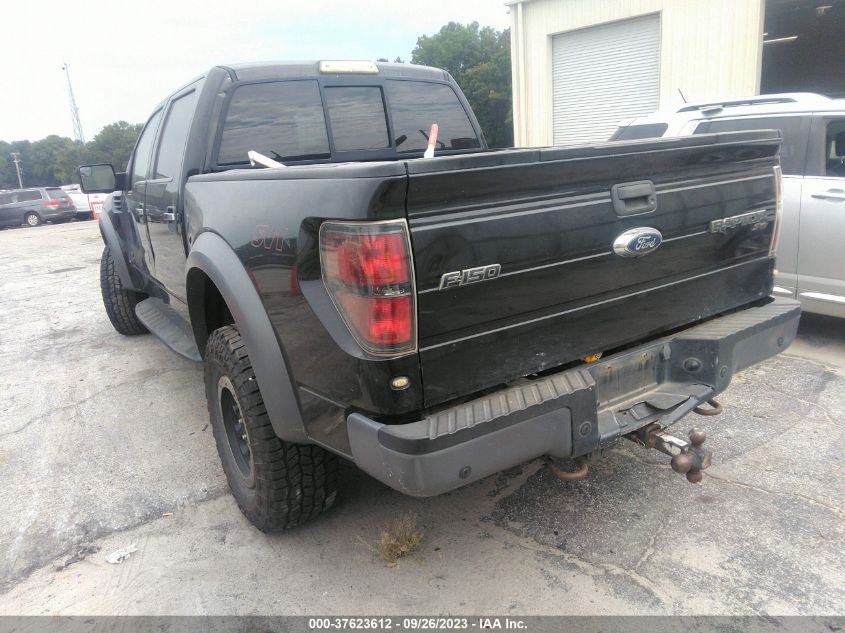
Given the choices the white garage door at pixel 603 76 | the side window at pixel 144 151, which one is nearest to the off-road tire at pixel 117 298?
the side window at pixel 144 151

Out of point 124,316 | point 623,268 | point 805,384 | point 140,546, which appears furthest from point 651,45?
point 140,546

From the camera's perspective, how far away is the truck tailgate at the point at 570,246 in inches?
76.5

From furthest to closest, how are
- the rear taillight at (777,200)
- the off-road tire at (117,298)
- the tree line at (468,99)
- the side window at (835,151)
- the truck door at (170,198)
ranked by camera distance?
1. the tree line at (468,99)
2. the off-road tire at (117,298)
3. the side window at (835,151)
4. the truck door at (170,198)
5. the rear taillight at (777,200)

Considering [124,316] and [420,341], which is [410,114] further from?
[124,316]

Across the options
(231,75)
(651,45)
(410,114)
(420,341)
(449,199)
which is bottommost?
(420,341)

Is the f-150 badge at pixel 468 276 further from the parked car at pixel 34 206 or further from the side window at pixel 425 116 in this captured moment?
the parked car at pixel 34 206

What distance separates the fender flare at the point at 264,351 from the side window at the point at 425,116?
181 cm

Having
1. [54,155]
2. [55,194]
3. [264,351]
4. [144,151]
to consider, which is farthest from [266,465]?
[54,155]

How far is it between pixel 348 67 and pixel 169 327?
6.61 ft

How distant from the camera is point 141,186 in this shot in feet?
13.9

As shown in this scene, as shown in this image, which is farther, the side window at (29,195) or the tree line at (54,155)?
the tree line at (54,155)

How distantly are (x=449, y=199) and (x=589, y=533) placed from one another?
161cm

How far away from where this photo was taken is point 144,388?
476cm

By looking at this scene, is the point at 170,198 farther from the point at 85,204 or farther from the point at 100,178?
the point at 85,204
